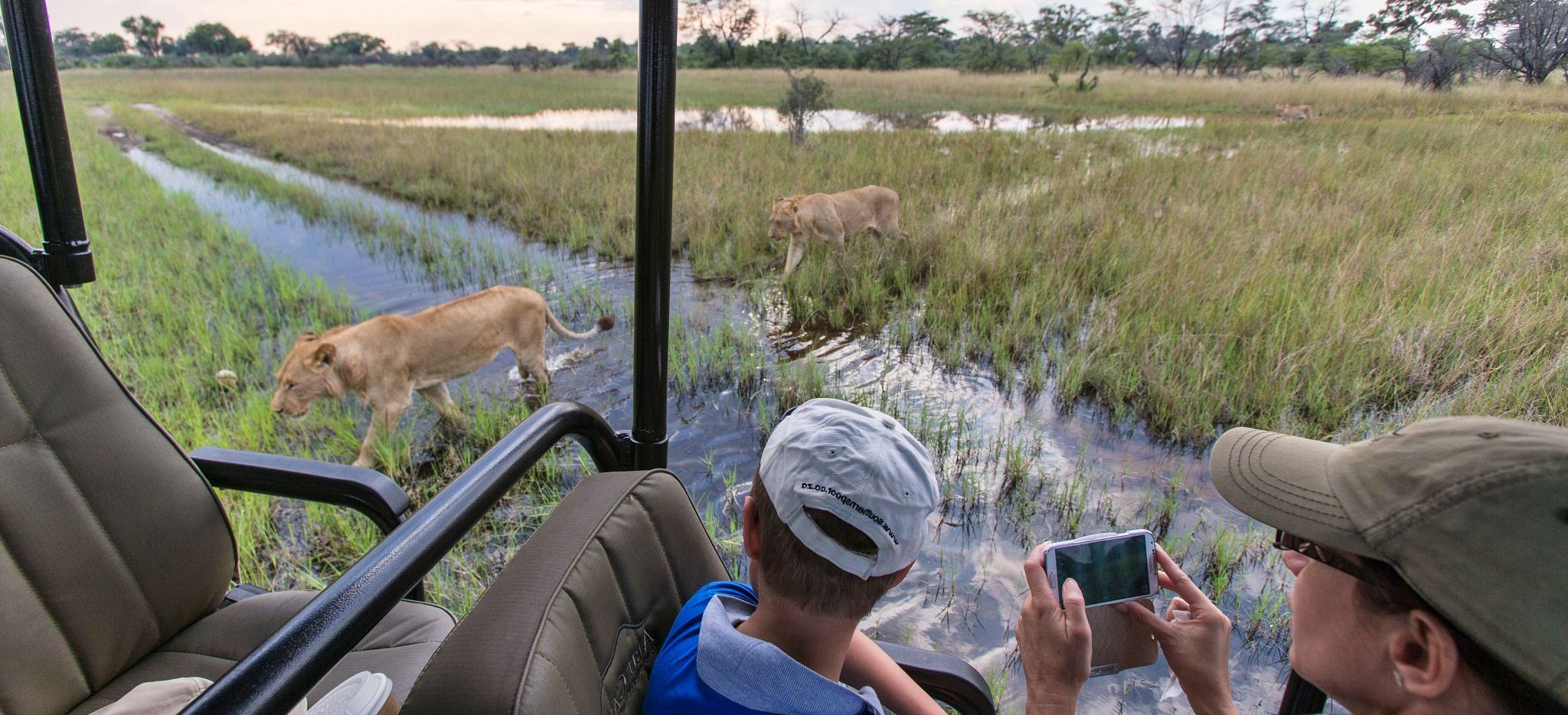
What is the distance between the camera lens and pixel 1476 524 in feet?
1.40

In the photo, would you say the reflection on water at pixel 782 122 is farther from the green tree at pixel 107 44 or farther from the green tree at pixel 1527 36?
the green tree at pixel 107 44

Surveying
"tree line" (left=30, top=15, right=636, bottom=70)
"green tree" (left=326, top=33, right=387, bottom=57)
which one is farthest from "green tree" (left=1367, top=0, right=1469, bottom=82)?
"green tree" (left=326, top=33, right=387, bottom=57)

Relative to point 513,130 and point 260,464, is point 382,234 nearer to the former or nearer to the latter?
point 513,130

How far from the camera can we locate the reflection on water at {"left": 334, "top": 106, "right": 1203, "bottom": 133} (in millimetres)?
2193

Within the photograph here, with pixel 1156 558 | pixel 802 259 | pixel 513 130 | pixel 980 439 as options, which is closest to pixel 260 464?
pixel 1156 558

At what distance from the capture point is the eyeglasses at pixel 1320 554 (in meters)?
0.50

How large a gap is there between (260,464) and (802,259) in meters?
2.32

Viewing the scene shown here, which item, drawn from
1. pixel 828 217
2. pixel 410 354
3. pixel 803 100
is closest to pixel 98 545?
pixel 410 354

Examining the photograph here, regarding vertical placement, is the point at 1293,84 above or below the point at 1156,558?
above

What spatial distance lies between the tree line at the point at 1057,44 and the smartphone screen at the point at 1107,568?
130cm

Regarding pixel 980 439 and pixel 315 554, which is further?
pixel 980 439

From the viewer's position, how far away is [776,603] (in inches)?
25.1

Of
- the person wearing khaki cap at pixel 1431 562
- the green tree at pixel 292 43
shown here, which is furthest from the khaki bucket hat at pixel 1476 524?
the green tree at pixel 292 43

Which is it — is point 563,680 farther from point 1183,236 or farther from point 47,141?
point 1183,236
